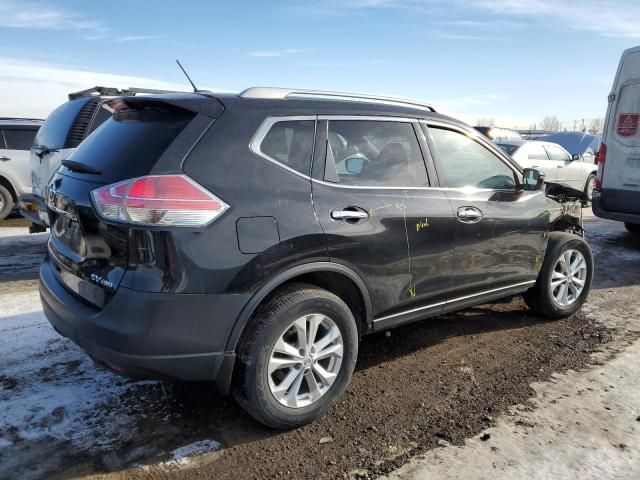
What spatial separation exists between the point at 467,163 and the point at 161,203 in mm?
2369

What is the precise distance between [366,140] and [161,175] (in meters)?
1.40

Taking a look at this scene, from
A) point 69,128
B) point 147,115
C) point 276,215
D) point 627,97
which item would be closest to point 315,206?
point 276,215

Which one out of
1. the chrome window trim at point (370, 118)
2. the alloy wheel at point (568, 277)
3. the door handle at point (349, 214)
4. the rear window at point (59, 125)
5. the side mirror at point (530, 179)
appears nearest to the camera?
the door handle at point (349, 214)

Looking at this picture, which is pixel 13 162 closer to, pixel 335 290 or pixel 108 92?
pixel 108 92

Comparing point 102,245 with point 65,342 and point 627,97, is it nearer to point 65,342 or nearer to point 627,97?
point 65,342

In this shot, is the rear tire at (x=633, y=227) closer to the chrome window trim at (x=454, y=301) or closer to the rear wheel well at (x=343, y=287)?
the chrome window trim at (x=454, y=301)

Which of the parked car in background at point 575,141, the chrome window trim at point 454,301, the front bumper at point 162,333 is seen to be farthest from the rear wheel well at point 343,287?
the parked car in background at point 575,141

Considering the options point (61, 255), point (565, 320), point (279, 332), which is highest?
point (61, 255)

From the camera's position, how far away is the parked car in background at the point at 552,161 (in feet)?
39.2

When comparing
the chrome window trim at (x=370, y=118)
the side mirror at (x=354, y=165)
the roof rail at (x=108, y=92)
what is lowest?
the side mirror at (x=354, y=165)

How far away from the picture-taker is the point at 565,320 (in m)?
4.81

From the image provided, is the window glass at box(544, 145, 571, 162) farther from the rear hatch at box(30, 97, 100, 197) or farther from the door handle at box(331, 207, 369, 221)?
the door handle at box(331, 207, 369, 221)

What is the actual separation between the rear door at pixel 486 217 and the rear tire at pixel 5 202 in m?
8.69

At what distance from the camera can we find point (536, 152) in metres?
12.3
